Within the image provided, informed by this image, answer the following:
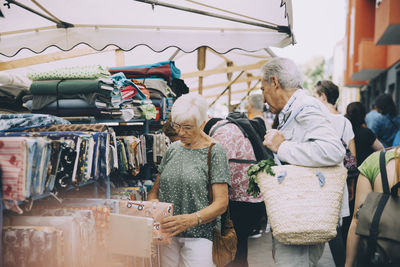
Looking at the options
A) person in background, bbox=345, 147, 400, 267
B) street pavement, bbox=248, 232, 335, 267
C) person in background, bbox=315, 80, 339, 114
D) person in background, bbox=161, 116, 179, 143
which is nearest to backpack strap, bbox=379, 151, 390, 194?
person in background, bbox=345, 147, 400, 267

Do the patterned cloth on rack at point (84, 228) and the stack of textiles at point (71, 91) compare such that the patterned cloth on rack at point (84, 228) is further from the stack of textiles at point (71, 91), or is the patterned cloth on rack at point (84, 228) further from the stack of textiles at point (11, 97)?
the stack of textiles at point (11, 97)

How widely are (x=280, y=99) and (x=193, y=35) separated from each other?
1969 millimetres

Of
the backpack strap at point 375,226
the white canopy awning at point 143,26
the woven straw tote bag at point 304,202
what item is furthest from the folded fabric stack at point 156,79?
the backpack strap at point 375,226

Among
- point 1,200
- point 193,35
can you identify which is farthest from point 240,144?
point 1,200

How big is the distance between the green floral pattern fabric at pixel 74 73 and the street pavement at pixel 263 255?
3.23 m

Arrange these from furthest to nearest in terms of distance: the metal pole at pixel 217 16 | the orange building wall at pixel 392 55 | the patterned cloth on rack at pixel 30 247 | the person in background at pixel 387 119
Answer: the orange building wall at pixel 392 55 < the person in background at pixel 387 119 < the metal pole at pixel 217 16 < the patterned cloth on rack at pixel 30 247

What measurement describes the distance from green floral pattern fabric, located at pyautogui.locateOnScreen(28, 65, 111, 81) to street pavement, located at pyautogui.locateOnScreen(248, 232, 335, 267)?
3232 millimetres

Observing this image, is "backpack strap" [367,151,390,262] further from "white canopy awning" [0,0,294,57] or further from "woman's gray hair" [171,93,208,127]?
"white canopy awning" [0,0,294,57]

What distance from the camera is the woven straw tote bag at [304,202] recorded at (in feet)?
6.72

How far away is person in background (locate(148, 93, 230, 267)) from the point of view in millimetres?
2615

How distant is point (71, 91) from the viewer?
124 inches

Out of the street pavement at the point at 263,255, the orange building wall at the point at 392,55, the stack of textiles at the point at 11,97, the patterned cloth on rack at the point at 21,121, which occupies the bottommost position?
the street pavement at the point at 263,255

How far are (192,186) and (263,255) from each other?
3120 mm

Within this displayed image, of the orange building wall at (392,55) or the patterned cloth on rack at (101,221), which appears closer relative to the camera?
the patterned cloth on rack at (101,221)
